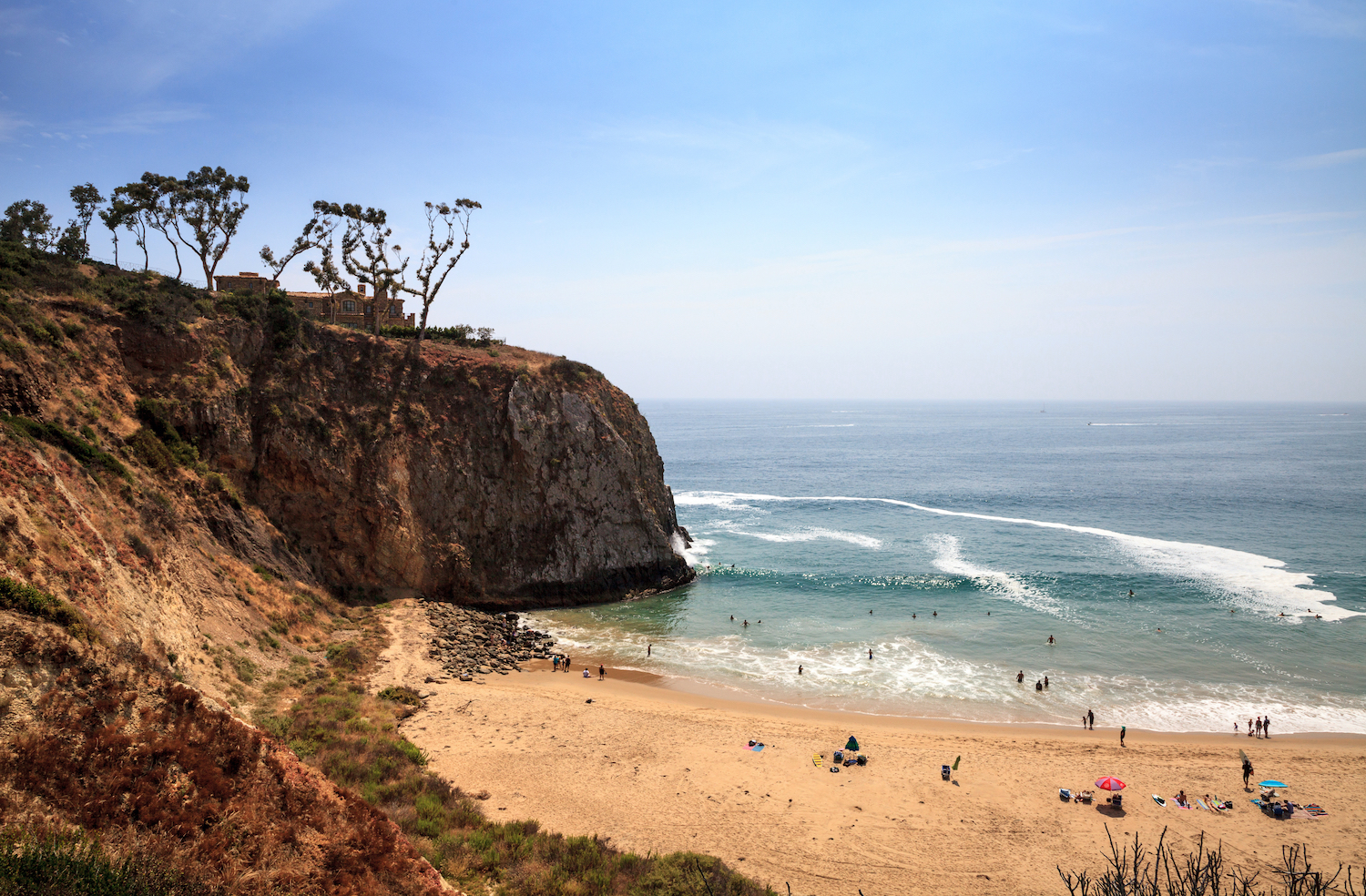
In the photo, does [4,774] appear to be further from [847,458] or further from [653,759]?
[847,458]

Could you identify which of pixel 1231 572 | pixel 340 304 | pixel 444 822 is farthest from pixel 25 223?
pixel 1231 572

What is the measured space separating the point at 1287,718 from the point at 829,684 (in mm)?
18359

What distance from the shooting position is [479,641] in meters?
33.3

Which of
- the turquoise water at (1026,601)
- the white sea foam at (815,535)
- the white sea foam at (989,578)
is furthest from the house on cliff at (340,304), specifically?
the white sea foam at (989,578)

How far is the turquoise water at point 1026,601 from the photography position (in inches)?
1193

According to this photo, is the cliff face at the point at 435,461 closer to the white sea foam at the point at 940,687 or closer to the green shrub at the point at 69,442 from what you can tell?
the white sea foam at the point at 940,687

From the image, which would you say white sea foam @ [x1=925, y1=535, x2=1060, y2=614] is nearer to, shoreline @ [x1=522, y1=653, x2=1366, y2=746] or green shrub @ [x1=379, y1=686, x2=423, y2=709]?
shoreline @ [x1=522, y1=653, x2=1366, y2=746]

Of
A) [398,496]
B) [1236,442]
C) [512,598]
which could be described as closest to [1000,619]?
[512,598]

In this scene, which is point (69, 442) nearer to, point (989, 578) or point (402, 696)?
point (402, 696)

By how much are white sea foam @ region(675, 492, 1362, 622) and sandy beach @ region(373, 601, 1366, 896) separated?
17850mm

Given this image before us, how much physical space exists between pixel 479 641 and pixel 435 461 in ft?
36.3

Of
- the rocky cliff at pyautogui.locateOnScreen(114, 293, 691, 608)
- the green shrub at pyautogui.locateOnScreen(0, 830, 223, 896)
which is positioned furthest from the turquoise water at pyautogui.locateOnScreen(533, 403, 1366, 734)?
the green shrub at pyautogui.locateOnScreen(0, 830, 223, 896)

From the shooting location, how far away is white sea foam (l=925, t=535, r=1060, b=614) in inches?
1668

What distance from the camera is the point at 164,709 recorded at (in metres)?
11.1
